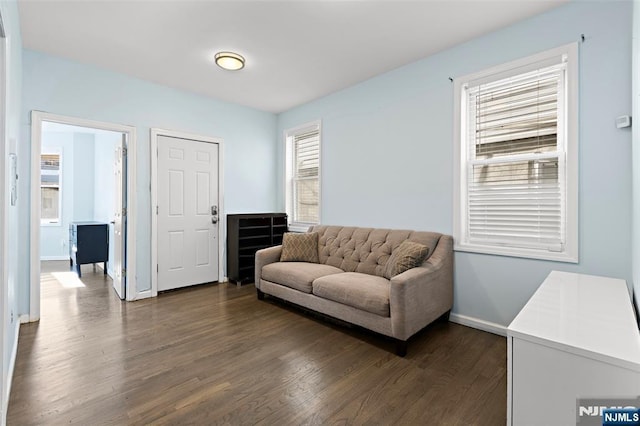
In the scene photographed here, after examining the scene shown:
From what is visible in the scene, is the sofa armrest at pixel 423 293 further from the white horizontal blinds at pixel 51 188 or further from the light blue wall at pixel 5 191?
the white horizontal blinds at pixel 51 188

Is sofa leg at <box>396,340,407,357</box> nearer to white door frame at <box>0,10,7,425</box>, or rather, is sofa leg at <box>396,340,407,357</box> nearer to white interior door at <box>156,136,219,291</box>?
white door frame at <box>0,10,7,425</box>

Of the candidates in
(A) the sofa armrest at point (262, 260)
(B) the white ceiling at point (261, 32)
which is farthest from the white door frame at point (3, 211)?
(A) the sofa armrest at point (262, 260)

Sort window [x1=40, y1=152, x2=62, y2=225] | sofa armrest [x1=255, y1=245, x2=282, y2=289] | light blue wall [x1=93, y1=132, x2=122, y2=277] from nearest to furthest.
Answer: sofa armrest [x1=255, y1=245, x2=282, y2=289] < light blue wall [x1=93, y1=132, x2=122, y2=277] < window [x1=40, y1=152, x2=62, y2=225]

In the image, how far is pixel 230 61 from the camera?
322cm

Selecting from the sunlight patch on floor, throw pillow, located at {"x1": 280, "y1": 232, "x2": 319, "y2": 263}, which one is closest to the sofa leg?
throw pillow, located at {"x1": 280, "y1": 232, "x2": 319, "y2": 263}

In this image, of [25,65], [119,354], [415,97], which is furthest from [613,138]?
[25,65]

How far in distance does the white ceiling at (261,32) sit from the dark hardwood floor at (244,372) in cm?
269

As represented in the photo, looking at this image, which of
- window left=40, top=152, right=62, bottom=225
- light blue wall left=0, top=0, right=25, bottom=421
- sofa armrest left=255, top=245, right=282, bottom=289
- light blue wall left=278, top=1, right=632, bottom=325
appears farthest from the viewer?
window left=40, top=152, right=62, bottom=225

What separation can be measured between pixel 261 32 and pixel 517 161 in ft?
8.23

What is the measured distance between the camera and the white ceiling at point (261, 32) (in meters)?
2.41

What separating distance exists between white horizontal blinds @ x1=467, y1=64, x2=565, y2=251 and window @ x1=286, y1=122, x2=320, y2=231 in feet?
7.27

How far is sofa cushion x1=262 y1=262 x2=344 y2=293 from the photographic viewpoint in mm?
3156

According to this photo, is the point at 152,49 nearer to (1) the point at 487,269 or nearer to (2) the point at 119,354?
(2) the point at 119,354

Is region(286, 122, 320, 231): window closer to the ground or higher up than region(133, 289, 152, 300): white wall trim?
higher up
